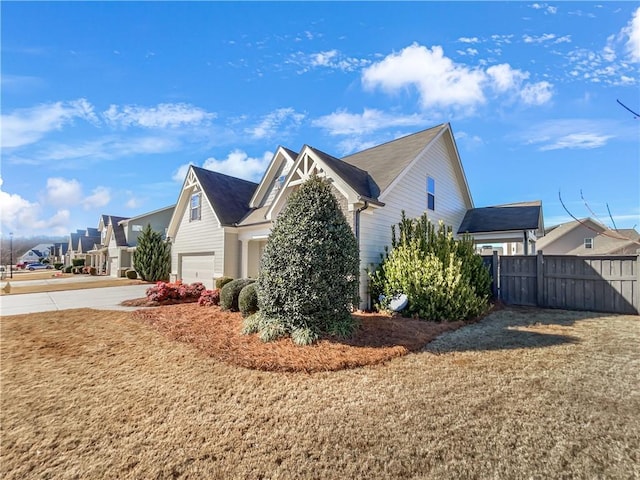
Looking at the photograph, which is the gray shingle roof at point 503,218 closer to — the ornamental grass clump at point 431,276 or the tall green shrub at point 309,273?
the ornamental grass clump at point 431,276

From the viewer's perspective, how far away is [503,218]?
15.1 meters

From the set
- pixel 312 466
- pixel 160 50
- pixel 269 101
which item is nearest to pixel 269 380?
pixel 312 466

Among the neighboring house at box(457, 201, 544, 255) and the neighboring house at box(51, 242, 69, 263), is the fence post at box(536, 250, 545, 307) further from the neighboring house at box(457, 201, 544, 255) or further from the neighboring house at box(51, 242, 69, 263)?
the neighboring house at box(51, 242, 69, 263)

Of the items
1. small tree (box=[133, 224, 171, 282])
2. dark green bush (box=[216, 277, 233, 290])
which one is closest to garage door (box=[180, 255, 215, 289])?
dark green bush (box=[216, 277, 233, 290])

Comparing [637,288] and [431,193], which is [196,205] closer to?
[431,193]

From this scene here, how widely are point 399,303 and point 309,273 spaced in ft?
11.9

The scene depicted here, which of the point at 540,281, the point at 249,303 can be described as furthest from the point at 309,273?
the point at 540,281

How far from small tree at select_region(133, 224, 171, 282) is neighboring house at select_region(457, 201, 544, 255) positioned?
2063 cm

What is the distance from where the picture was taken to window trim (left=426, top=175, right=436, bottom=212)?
13281 mm

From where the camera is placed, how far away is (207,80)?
10.6m

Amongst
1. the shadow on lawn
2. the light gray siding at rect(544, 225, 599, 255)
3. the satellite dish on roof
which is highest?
the light gray siding at rect(544, 225, 599, 255)

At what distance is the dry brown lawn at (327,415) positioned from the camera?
9.09ft

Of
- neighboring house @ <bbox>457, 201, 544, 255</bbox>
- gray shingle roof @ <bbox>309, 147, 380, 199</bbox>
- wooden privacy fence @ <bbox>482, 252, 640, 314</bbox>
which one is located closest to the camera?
wooden privacy fence @ <bbox>482, 252, 640, 314</bbox>

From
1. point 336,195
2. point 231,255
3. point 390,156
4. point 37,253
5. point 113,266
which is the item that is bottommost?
point 113,266
